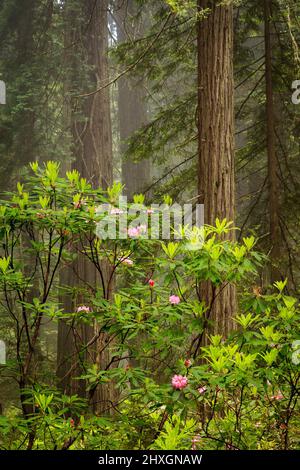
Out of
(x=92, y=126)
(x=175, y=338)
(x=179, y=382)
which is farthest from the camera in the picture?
(x=92, y=126)

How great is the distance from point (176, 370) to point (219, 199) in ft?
7.69

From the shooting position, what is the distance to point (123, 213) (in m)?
3.65

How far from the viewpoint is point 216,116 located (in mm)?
5527

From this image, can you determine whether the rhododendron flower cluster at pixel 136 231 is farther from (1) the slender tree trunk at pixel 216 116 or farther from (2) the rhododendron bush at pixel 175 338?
(1) the slender tree trunk at pixel 216 116

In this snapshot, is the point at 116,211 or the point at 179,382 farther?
the point at 116,211

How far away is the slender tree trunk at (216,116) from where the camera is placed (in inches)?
215

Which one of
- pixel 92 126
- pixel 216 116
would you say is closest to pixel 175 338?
pixel 216 116

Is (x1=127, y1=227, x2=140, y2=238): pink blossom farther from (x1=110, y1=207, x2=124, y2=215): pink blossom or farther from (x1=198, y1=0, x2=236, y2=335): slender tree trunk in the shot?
(x1=198, y1=0, x2=236, y2=335): slender tree trunk

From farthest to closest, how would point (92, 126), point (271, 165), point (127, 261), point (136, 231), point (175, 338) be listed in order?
point (92, 126) < point (271, 165) < point (127, 261) < point (136, 231) < point (175, 338)

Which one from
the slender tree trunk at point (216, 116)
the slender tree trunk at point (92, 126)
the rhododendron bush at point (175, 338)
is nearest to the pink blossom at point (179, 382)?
the rhododendron bush at point (175, 338)
